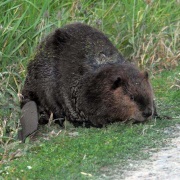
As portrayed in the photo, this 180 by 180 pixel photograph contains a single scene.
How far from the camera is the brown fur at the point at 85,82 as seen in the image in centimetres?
646

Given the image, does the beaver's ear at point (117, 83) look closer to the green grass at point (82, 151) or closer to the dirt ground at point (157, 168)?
the green grass at point (82, 151)

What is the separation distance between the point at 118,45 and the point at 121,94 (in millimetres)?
2454

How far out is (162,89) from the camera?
8023mm

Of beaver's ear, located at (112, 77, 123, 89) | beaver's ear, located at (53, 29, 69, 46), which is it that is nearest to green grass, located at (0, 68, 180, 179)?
beaver's ear, located at (112, 77, 123, 89)

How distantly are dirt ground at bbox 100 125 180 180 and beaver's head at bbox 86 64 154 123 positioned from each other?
828mm

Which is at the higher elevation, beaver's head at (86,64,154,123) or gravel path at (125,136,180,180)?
beaver's head at (86,64,154,123)

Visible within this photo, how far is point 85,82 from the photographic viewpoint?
677cm

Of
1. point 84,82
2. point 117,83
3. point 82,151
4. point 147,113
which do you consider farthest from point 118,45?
point 82,151

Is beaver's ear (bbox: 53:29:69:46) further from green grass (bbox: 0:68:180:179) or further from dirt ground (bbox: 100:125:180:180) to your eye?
dirt ground (bbox: 100:125:180:180)

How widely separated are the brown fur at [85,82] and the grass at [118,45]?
18 cm

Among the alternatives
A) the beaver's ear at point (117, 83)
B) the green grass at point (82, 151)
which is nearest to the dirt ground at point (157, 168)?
the green grass at point (82, 151)

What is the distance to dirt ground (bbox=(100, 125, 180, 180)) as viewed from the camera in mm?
4820

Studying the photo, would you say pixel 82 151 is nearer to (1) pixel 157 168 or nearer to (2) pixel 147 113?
(1) pixel 157 168

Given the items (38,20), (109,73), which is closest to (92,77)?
(109,73)
